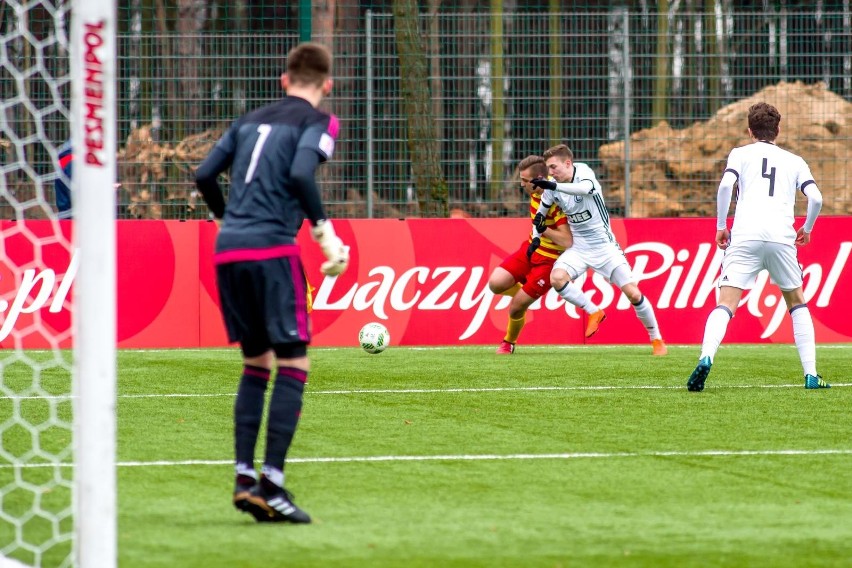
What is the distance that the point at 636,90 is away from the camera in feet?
51.6

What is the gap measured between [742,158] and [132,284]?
6.83 meters

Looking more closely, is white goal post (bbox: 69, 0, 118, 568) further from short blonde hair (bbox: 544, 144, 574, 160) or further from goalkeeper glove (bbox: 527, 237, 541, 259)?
goalkeeper glove (bbox: 527, 237, 541, 259)

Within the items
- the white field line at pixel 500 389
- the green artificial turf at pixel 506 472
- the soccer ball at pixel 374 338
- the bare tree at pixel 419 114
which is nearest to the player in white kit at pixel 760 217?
the white field line at pixel 500 389

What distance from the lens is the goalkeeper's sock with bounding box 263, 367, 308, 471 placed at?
522 centimetres

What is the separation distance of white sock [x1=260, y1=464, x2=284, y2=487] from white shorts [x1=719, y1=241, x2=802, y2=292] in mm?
5202

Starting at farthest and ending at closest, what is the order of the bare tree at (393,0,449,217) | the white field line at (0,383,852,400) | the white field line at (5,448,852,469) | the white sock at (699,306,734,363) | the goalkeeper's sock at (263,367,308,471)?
the bare tree at (393,0,449,217), the white field line at (0,383,852,400), the white sock at (699,306,734,363), the white field line at (5,448,852,469), the goalkeeper's sock at (263,367,308,471)

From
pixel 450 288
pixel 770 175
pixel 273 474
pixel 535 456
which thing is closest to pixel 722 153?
pixel 450 288

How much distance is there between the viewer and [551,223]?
13.3 meters

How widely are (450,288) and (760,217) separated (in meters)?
5.42

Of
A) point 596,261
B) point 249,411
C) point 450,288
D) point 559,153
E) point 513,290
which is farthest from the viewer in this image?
point 450,288

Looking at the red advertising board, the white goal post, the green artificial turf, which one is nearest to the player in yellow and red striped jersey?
the red advertising board

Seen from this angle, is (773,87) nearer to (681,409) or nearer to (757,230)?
(757,230)

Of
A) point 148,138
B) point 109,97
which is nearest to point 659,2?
point 148,138

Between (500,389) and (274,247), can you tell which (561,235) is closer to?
(500,389)
